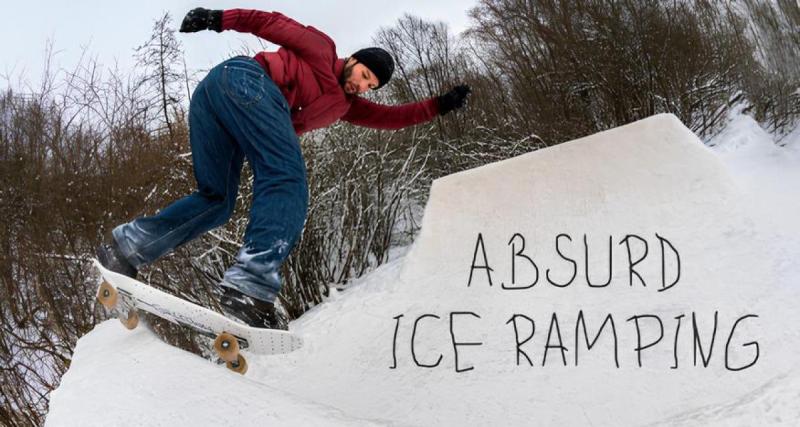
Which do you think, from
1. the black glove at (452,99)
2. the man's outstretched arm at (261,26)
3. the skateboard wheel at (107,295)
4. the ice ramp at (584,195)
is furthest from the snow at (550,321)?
the black glove at (452,99)

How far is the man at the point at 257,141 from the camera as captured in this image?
1741 millimetres

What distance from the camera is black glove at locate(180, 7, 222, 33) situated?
1897 mm

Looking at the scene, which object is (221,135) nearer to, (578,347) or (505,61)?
(578,347)

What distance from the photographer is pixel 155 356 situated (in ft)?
5.38

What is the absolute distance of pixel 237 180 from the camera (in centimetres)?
210

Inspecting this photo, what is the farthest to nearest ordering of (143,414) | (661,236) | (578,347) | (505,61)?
(505,61), (661,236), (578,347), (143,414)

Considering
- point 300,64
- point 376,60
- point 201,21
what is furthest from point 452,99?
point 201,21

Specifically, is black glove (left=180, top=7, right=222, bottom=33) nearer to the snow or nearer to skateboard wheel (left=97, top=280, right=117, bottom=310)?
skateboard wheel (left=97, top=280, right=117, bottom=310)

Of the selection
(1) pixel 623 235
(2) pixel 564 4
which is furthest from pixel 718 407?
(2) pixel 564 4

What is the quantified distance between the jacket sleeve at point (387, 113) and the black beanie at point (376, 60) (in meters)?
0.24

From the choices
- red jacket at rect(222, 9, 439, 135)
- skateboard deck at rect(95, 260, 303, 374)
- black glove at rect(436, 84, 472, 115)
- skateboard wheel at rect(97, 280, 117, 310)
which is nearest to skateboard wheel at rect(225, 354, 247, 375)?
skateboard deck at rect(95, 260, 303, 374)

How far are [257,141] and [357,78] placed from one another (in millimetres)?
484

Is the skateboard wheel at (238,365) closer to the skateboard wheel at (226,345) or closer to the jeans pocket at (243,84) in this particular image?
the skateboard wheel at (226,345)

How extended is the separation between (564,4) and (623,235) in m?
4.25
